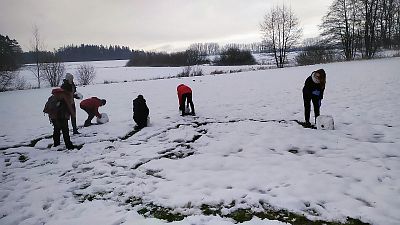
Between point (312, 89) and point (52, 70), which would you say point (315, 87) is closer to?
point (312, 89)

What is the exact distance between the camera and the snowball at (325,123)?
781 centimetres

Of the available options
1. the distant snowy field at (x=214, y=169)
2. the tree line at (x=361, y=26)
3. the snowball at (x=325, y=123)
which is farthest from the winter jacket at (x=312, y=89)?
the tree line at (x=361, y=26)

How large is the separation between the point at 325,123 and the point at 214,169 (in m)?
3.69

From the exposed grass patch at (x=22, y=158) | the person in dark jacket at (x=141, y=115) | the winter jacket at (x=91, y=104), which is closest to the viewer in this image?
the exposed grass patch at (x=22, y=158)

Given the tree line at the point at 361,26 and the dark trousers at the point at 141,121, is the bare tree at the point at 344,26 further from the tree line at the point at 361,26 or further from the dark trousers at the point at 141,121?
the dark trousers at the point at 141,121

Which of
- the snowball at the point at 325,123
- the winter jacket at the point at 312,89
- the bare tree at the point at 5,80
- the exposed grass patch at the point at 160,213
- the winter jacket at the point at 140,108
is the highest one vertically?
the bare tree at the point at 5,80

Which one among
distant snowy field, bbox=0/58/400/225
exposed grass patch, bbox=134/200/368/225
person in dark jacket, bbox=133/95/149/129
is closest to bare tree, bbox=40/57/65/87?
distant snowy field, bbox=0/58/400/225

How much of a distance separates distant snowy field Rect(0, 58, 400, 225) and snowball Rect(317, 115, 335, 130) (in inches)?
8.5

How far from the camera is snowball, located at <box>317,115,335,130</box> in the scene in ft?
25.6

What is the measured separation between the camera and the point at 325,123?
7.81 meters

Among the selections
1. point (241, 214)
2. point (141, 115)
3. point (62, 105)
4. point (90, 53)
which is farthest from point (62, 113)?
point (90, 53)

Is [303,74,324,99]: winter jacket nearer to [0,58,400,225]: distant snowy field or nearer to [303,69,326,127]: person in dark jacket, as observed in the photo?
[303,69,326,127]: person in dark jacket

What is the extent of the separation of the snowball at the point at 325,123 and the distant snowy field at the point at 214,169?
0.71ft

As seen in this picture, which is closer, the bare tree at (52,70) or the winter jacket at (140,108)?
the winter jacket at (140,108)
